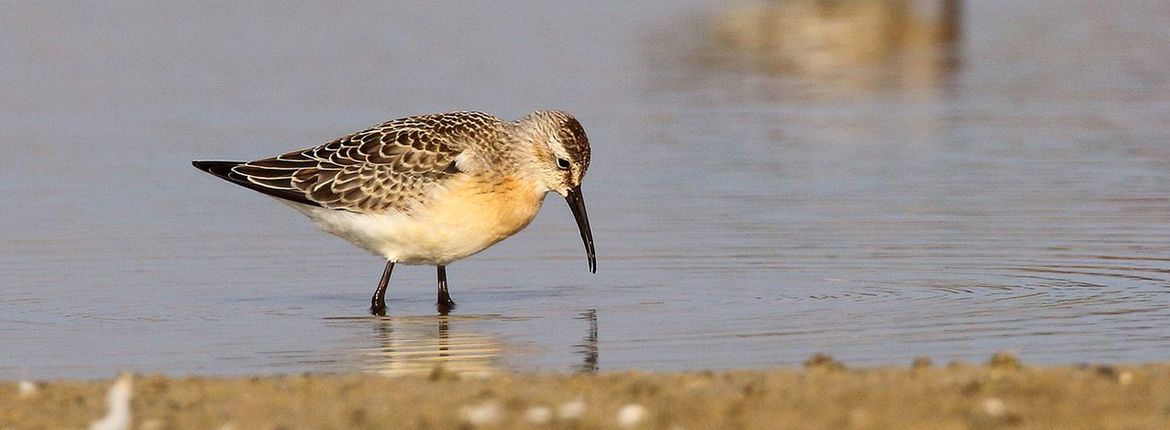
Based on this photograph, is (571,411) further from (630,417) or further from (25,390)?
(25,390)

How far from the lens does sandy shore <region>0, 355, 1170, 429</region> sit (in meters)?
6.30

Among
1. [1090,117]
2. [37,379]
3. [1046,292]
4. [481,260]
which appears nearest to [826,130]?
[1090,117]

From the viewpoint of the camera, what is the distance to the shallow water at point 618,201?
9.45m

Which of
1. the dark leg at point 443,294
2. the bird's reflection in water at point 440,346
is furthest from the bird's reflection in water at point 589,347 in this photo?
the dark leg at point 443,294

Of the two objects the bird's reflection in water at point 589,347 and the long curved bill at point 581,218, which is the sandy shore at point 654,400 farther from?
the long curved bill at point 581,218

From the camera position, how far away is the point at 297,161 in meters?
11.2

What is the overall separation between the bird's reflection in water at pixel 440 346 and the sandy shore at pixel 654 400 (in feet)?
3.91

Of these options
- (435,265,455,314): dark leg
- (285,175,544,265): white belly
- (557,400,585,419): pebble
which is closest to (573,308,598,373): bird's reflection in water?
(285,175,544,265): white belly

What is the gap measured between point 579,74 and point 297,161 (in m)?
8.54

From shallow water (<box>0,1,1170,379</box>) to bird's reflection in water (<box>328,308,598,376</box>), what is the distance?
0.11ft

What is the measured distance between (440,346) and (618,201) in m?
4.13

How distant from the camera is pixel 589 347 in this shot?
9195 millimetres

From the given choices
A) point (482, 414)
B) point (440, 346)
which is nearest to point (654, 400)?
point (482, 414)

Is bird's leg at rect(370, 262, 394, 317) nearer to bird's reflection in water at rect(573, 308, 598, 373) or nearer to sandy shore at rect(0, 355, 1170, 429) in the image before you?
bird's reflection in water at rect(573, 308, 598, 373)
